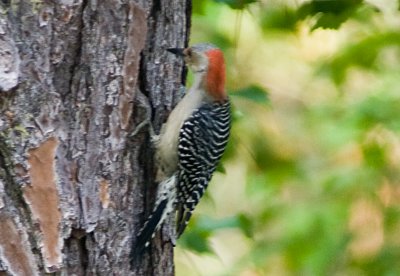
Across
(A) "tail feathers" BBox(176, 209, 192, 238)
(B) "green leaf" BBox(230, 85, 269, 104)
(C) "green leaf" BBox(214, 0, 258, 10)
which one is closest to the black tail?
(A) "tail feathers" BBox(176, 209, 192, 238)

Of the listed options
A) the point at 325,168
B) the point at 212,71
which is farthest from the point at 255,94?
the point at 325,168

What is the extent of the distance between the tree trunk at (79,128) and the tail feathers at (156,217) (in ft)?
0.09

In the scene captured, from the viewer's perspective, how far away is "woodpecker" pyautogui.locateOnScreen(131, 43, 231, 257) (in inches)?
124

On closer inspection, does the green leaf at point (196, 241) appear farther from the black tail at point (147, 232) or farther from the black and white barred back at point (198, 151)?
the black tail at point (147, 232)

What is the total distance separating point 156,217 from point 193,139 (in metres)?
0.49

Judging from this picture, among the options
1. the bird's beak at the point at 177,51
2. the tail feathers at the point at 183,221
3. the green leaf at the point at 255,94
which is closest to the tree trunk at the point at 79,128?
the bird's beak at the point at 177,51

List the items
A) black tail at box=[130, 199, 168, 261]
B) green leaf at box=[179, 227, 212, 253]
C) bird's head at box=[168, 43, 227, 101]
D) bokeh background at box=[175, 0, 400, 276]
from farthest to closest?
bokeh background at box=[175, 0, 400, 276] → green leaf at box=[179, 227, 212, 253] → bird's head at box=[168, 43, 227, 101] → black tail at box=[130, 199, 168, 261]

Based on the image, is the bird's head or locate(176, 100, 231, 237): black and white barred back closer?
locate(176, 100, 231, 237): black and white barred back

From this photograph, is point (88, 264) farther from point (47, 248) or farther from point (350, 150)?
point (350, 150)

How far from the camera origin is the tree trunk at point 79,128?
2.66m

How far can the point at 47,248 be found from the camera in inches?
107

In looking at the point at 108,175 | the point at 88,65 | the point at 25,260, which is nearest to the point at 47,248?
the point at 25,260

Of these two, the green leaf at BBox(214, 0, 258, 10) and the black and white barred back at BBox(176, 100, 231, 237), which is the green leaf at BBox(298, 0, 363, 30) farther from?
the black and white barred back at BBox(176, 100, 231, 237)

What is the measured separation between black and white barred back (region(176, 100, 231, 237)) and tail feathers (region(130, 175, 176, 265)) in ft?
0.34
